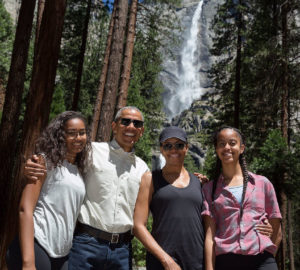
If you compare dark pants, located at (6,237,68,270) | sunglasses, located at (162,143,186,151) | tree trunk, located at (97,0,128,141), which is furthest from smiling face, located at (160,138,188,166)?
tree trunk, located at (97,0,128,141)

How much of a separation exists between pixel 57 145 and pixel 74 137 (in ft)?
0.50

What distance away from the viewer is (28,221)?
2305 mm

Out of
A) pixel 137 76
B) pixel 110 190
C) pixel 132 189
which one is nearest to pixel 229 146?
pixel 132 189

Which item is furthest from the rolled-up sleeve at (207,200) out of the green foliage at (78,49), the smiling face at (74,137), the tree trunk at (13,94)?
the green foliage at (78,49)

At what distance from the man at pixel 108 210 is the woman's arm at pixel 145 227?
22 centimetres

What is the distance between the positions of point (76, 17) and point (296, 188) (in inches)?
479

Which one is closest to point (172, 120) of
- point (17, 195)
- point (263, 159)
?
point (263, 159)

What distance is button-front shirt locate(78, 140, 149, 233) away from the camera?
2.69m

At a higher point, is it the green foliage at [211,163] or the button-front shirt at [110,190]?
the green foliage at [211,163]

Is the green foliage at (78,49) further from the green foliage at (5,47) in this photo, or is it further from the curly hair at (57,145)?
the curly hair at (57,145)

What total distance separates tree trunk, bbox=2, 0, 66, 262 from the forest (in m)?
0.01

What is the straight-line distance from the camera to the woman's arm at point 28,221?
2.25m

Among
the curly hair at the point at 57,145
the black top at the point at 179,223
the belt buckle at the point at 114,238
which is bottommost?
the belt buckle at the point at 114,238

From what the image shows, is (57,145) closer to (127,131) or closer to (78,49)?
(127,131)
